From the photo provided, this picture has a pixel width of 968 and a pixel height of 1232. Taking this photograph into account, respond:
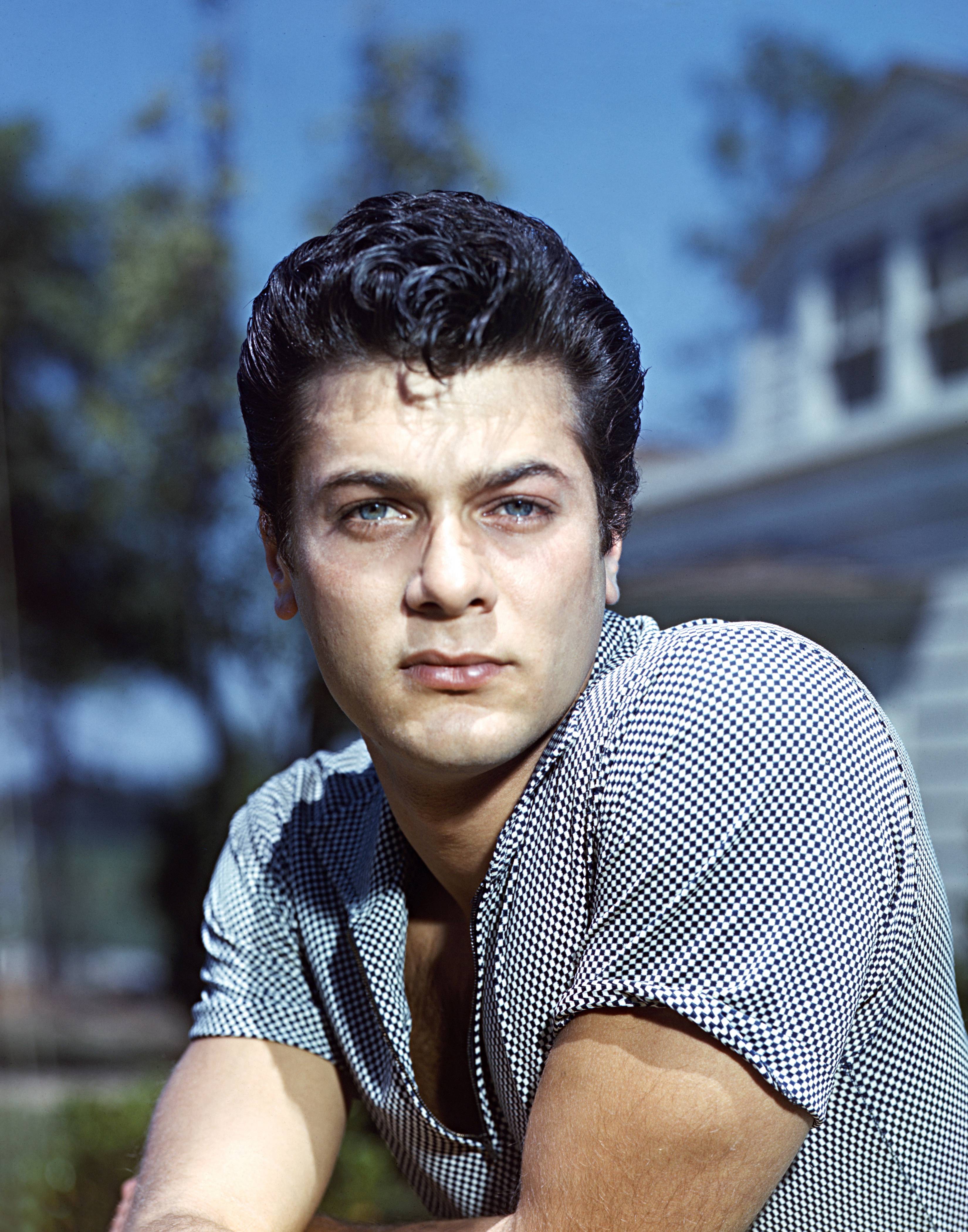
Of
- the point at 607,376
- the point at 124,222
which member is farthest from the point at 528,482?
the point at 124,222

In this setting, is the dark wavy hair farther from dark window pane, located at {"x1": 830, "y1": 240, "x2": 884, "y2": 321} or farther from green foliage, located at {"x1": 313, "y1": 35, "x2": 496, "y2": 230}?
dark window pane, located at {"x1": 830, "y1": 240, "x2": 884, "y2": 321}

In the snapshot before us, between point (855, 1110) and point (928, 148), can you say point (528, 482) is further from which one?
point (928, 148)

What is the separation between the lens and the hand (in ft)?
5.58

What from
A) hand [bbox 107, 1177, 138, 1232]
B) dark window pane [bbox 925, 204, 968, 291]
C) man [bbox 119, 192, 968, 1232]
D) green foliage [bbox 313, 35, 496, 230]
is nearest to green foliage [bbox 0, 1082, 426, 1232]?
hand [bbox 107, 1177, 138, 1232]

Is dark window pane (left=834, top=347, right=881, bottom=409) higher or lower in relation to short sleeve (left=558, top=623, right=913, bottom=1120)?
higher

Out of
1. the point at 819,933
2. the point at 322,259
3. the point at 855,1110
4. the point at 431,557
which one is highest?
the point at 322,259

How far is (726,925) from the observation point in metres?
1.19

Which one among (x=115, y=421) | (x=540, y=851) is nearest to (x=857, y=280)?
(x=115, y=421)

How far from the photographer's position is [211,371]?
18.7ft

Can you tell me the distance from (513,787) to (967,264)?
5075 millimetres

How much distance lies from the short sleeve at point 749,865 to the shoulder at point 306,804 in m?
0.70

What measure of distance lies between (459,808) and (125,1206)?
80 cm

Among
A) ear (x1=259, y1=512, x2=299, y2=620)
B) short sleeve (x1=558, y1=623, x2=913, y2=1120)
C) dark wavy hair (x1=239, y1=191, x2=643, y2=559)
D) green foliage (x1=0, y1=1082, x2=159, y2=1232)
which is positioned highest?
dark wavy hair (x1=239, y1=191, x2=643, y2=559)

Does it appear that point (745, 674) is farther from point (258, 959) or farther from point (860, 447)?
point (860, 447)
